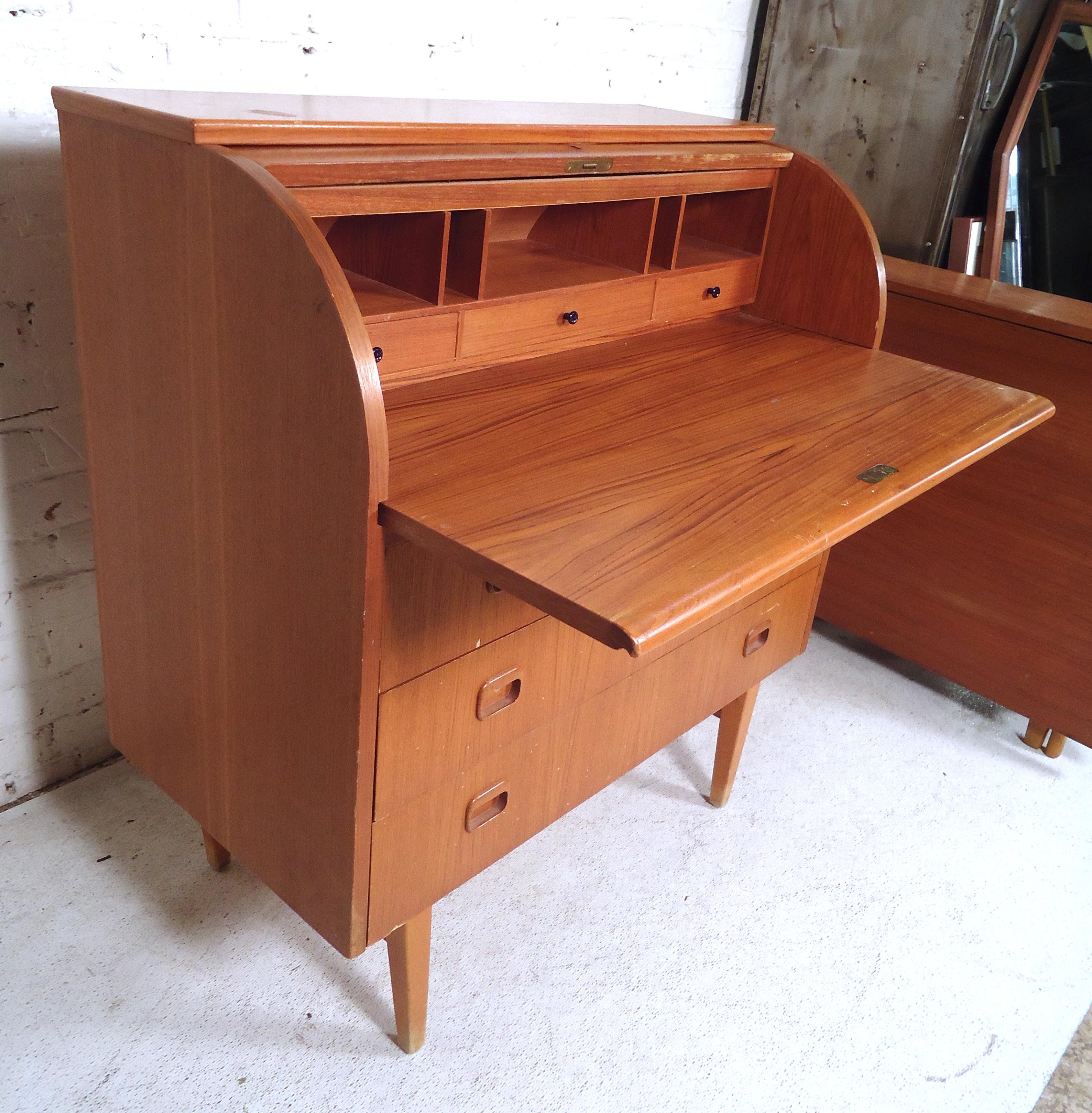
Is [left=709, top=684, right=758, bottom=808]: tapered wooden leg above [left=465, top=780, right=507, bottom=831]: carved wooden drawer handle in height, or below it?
below

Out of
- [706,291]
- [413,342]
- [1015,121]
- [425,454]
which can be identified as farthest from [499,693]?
[1015,121]

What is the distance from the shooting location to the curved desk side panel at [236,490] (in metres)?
0.98

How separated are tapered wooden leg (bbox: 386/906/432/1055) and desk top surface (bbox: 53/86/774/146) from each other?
0.93m

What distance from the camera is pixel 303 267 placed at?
37.1 inches

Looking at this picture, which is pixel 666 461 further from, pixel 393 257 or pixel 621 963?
pixel 621 963

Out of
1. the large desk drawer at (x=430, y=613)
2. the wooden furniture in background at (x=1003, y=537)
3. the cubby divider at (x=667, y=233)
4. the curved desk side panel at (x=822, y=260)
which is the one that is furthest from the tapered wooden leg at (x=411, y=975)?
the wooden furniture in background at (x=1003, y=537)

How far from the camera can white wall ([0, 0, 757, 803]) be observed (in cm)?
142

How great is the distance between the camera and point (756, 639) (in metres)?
1.71

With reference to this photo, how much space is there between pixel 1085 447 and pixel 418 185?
140cm

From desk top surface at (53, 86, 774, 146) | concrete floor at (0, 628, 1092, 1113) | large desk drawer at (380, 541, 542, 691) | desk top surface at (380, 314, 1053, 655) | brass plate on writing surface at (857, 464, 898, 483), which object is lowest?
concrete floor at (0, 628, 1092, 1113)

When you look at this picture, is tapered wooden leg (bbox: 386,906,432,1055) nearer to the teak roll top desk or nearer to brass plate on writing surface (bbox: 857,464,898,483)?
the teak roll top desk

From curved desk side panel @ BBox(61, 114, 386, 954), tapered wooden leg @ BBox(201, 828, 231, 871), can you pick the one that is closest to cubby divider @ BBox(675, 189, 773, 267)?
curved desk side panel @ BBox(61, 114, 386, 954)

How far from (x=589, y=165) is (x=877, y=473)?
529 millimetres

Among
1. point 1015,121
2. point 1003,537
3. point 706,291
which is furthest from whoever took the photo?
point 1015,121
